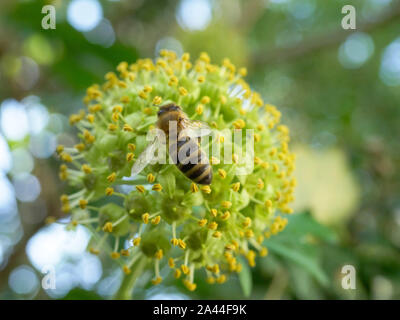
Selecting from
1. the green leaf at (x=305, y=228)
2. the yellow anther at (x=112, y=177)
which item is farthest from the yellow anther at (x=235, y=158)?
the green leaf at (x=305, y=228)

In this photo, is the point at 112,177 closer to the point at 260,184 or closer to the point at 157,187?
the point at 157,187

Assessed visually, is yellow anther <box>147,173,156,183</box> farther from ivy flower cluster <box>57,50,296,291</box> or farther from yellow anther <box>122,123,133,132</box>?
yellow anther <box>122,123,133,132</box>

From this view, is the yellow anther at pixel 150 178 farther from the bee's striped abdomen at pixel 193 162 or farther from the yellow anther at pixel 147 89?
the yellow anther at pixel 147 89

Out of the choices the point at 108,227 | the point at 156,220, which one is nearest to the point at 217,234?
the point at 156,220

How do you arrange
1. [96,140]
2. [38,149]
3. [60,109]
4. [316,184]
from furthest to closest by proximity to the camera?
[38,149]
[316,184]
[60,109]
[96,140]

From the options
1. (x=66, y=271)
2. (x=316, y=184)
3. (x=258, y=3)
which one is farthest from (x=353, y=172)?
(x=258, y=3)

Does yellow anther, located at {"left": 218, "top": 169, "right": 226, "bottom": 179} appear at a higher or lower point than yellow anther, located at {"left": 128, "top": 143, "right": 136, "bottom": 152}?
lower

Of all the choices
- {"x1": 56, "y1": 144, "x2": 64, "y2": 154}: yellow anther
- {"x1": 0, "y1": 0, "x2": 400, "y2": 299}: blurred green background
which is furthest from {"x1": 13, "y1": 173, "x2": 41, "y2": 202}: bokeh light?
{"x1": 56, "y1": 144, "x2": 64, "y2": 154}: yellow anther
